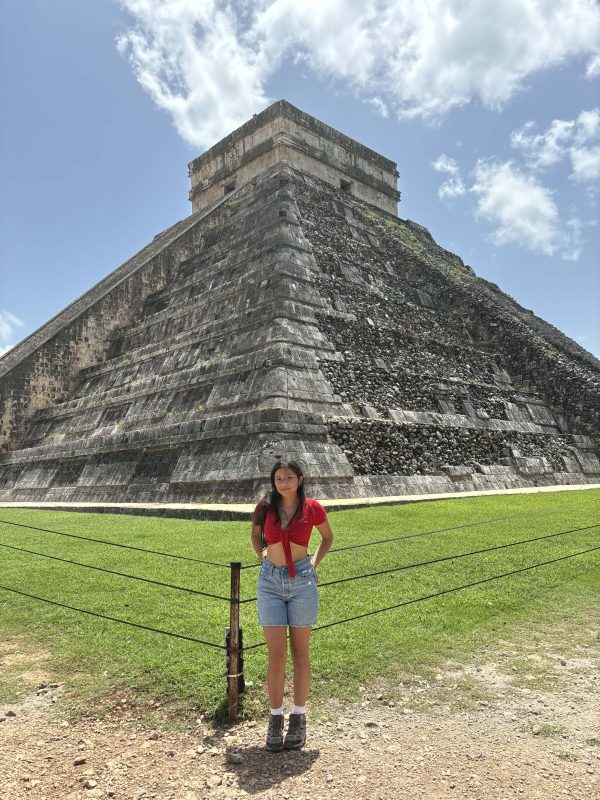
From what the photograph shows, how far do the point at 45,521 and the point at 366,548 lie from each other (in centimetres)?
597

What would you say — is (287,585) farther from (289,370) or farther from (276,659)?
(289,370)

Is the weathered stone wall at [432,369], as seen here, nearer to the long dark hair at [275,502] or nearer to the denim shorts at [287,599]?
the long dark hair at [275,502]

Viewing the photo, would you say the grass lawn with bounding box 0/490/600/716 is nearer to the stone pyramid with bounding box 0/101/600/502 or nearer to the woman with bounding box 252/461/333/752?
the woman with bounding box 252/461/333/752

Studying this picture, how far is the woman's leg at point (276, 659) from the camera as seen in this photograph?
3055 millimetres

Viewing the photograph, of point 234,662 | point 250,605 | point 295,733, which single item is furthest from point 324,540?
point 250,605

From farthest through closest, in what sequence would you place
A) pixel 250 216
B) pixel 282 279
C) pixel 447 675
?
pixel 250 216, pixel 282 279, pixel 447 675

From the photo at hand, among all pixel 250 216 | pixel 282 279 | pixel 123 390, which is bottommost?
pixel 123 390

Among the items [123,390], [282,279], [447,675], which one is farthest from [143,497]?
[447,675]

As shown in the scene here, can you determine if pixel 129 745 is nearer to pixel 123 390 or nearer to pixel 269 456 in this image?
pixel 269 456

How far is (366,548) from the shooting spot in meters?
6.93

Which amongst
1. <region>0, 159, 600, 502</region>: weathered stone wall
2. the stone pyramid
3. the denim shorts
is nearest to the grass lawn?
the denim shorts

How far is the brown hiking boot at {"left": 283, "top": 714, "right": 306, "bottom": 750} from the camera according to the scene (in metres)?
2.92

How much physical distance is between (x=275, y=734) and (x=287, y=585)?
0.70 meters

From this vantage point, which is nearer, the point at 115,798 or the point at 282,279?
the point at 115,798
